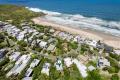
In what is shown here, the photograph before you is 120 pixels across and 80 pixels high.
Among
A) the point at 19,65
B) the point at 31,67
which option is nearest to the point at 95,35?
the point at 31,67

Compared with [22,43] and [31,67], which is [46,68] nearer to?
[31,67]

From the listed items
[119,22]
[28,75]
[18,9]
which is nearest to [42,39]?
[28,75]

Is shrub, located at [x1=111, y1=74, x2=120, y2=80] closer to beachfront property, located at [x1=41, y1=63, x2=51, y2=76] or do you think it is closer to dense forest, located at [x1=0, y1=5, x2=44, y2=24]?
beachfront property, located at [x1=41, y1=63, x2=51, y2=76]

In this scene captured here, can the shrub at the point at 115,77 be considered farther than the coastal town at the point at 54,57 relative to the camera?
No

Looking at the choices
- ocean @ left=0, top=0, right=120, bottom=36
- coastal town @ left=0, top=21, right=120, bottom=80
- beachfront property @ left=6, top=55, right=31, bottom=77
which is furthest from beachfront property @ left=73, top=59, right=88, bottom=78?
ocean @ left=0, top=0, right=120, bottom=36

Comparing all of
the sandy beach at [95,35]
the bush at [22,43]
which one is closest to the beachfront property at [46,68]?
the bush at [22,43]

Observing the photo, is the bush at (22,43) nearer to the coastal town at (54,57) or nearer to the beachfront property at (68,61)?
the coastal town at (54,57)

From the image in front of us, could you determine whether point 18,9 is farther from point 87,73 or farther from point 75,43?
point 87,73
